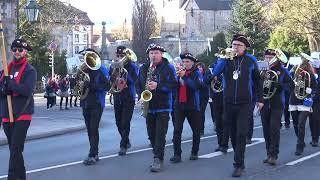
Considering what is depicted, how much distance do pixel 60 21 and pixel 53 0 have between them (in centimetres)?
159

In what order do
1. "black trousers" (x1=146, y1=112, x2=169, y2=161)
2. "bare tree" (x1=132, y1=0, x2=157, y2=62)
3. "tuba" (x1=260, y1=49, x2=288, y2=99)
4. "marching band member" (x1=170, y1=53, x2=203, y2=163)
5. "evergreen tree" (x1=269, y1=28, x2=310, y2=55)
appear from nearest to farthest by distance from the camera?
"black trousers" (x1=146, y1=112, x2=169, y2=161), "tuba" (x1=260, y1=49, x2=288, y2=99), "marching band member" (x1=170, y1=53, x2=203, y2=163), "evergreen tree" (x1=269, y1=28, x2=310, y2=55), "bare tree" (x1=132, y1=0, x2=157, y2=62)

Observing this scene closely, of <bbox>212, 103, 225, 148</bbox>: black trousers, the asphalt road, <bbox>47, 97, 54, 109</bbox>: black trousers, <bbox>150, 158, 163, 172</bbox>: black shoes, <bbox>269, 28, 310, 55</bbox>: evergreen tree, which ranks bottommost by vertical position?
<bbox>47, 97, 54, 109</bbox>: black trousers

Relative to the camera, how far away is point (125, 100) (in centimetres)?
1206

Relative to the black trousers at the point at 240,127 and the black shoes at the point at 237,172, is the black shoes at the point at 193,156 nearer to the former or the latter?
the black trousers at the point at 240,127

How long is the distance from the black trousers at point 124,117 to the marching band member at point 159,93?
5.72 ft

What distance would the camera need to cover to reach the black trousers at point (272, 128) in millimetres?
10656

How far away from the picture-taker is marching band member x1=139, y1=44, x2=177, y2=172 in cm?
1007

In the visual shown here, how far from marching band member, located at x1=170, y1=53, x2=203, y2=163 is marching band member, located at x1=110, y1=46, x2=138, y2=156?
4.24 feet

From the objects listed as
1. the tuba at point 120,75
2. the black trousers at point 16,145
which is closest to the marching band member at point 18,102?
the black trousers at point 16,145

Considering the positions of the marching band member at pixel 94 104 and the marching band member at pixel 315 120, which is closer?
the marching band member at pixel 94 104

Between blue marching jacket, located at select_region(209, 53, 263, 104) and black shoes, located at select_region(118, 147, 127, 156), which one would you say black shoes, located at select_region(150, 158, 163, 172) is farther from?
black shoes, located at select_region(118, 147, 127, 156)

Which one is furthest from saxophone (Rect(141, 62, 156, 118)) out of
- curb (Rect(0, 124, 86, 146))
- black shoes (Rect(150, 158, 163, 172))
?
curb (Rect(0, 124, 86, 146))

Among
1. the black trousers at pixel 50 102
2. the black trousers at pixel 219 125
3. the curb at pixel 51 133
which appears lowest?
the black trousers at pixel 50 102

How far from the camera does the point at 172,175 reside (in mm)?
9586
